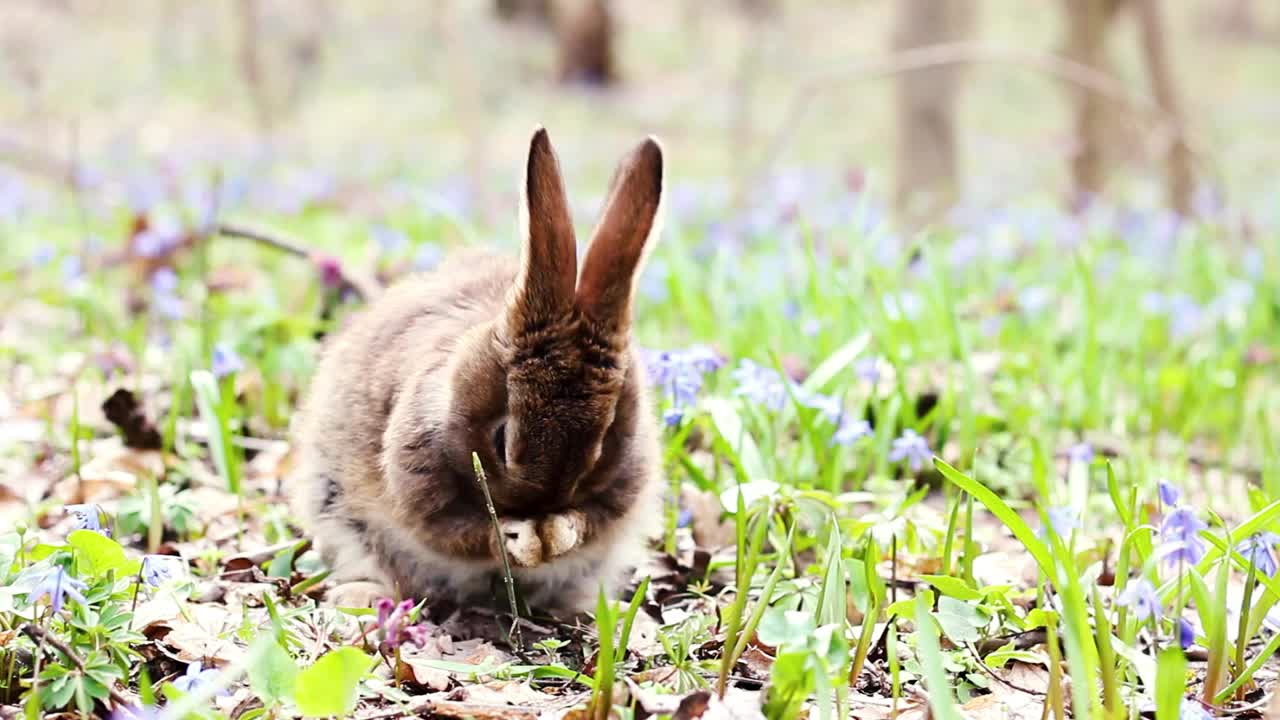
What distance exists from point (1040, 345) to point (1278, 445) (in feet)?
3.18

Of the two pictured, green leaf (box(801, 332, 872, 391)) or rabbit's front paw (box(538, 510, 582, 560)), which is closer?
rabbit's front paw (box(538, 510, 582, 560))

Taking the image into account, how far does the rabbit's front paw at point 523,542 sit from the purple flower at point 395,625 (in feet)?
0.74

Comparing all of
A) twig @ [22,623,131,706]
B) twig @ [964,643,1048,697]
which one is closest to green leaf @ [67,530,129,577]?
twig @ [22,623,131,706]

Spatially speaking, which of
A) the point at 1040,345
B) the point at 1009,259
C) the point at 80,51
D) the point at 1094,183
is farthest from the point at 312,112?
the point at 1040,345

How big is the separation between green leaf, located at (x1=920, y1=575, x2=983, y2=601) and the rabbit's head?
0.67 m

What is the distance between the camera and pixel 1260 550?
88.8 inches

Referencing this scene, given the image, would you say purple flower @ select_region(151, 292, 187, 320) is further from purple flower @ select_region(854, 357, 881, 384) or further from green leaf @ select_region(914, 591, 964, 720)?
green leaf @ select_region(914, 591, 964, 720)

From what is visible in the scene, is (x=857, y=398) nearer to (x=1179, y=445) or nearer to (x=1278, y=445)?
(x=1179, y=445)

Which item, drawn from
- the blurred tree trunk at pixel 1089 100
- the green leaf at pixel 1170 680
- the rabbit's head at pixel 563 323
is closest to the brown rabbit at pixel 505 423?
the rabbit's head at pixel 563 323

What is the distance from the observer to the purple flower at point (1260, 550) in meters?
2.21

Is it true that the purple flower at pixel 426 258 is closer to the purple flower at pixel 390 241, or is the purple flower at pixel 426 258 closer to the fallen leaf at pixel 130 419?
the purple flower at pixel 390 241

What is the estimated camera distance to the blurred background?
7.48m

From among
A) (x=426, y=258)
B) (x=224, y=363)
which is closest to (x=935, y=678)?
(x=224, y=363)

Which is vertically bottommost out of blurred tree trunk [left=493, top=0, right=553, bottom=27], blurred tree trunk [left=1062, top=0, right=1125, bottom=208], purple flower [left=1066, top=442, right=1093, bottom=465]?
purple flower [left=1066, top=442, right=1093, bottom=465]
